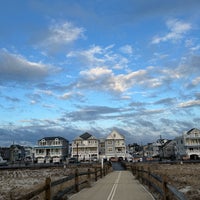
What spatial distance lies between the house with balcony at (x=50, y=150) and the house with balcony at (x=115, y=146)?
52.7ft

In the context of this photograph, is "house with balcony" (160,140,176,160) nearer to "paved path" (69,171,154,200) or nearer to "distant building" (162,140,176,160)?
"distant building" (162,140,176,160)

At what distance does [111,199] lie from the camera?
13.1m

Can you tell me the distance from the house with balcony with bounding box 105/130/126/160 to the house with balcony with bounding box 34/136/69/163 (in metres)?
16.1

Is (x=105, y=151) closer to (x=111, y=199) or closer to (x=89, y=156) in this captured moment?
(x=89, y=156)

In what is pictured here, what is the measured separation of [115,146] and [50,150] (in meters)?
22.7

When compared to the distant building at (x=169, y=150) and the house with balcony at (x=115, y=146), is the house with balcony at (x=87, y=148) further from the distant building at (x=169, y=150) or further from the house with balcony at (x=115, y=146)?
the distant building at (x=169, y=150)

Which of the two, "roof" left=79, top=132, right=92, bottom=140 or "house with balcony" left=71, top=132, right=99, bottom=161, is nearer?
"house with balcony" left=71, top=132, right=99, bottom=161

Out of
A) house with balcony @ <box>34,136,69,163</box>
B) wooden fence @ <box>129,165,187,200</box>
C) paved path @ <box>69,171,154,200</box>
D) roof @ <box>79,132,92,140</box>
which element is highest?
roof @ <box>79,132,92,140</box>

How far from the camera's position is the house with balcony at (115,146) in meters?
116

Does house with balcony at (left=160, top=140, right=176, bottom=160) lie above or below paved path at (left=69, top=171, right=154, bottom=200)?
above

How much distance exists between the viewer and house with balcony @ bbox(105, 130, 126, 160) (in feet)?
379

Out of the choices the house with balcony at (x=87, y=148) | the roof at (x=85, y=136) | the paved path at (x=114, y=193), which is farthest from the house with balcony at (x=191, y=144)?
the paved path at (x=114, y=193)

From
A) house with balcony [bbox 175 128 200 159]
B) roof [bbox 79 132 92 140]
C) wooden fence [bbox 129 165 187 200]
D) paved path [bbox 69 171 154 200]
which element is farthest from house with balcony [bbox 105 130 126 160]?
wooden fence [bbox 129 165 187 200]

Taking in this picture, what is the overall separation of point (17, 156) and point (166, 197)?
6134 inches
